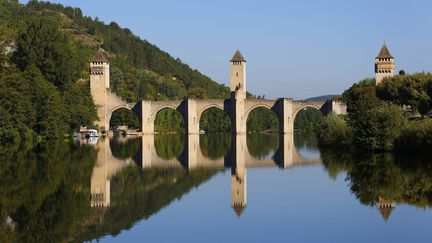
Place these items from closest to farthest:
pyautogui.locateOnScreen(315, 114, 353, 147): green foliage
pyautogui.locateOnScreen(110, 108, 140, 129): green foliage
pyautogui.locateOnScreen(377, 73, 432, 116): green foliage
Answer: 1. pyautogui.locateOnScreen(315, 114, 353, 147): green foliage
2. pyautogui.locateOnScreen(377, 73, 432, 116): green foliage
3. pyautogui.locateOnScreen(110, 108, 140, 129): green foliage

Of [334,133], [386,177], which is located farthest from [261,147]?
[386,177]

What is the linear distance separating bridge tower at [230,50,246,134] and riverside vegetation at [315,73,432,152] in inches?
1058

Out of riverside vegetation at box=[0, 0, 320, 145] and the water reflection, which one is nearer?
the water reflection

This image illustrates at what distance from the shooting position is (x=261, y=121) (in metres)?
115

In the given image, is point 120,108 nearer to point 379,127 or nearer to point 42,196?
point 379,127

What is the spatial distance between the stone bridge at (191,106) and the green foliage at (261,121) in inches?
A: 1110

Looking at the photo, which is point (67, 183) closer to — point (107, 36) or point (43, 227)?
point (43, 227)

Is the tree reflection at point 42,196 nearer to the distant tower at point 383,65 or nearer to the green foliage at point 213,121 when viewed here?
the distant tower at point 383,65

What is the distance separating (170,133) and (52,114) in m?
34.8

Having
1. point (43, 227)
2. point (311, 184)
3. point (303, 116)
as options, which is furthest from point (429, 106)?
point (303, 116)

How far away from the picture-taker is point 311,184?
2762cm

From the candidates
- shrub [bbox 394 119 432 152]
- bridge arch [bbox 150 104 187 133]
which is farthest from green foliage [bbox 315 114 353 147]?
bridge arch [bbox 150 104 187 133]

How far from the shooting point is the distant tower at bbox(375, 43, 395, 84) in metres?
80.1

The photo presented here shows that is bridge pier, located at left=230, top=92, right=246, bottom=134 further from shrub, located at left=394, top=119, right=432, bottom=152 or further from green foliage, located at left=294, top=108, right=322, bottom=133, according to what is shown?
green foliage, located at left=294, top=108, right=322, bottom=133
